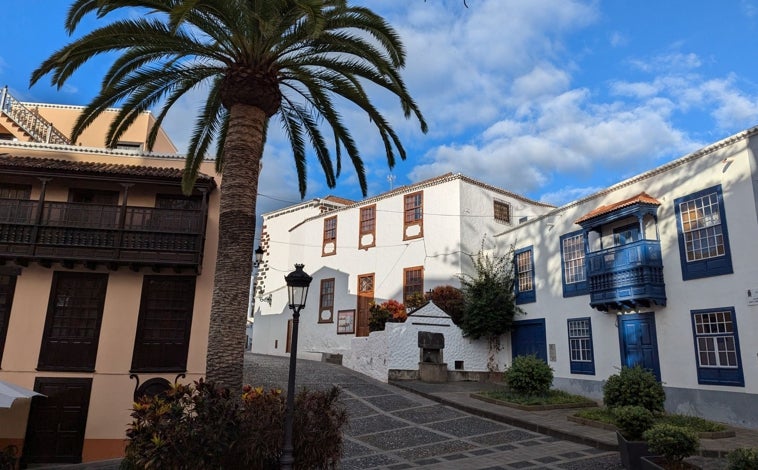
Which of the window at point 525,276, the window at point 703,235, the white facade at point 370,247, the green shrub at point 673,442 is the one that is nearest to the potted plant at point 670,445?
the green shrub at point 673,442

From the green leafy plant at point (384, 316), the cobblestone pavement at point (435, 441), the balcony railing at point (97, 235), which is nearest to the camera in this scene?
the cobblestone pavement at point (435, 441)

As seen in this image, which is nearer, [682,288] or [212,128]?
[212,128]

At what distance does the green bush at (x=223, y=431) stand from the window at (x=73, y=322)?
7039 mm

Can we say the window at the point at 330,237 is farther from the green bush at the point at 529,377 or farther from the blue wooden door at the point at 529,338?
the green bush at the point at 529,377

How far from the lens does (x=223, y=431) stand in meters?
6.73

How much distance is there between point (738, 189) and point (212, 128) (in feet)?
40.4

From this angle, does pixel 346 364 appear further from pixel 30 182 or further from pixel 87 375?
pixel 30 182

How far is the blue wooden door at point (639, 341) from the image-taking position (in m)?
Answer: 14.1

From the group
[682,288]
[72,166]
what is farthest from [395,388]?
[72,166]

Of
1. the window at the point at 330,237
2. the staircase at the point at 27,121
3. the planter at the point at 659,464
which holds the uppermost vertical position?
the staircase at the point at 27,121

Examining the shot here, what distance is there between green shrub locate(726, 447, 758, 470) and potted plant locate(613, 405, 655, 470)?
2.08 metres

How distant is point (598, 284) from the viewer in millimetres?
Answer: 15398

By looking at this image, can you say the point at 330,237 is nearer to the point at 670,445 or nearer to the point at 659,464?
the point at 659,464

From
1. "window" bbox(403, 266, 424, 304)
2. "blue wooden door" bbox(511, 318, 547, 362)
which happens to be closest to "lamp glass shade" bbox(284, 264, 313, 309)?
"blue wooden door" bbox(511, 318, 547, 362)
